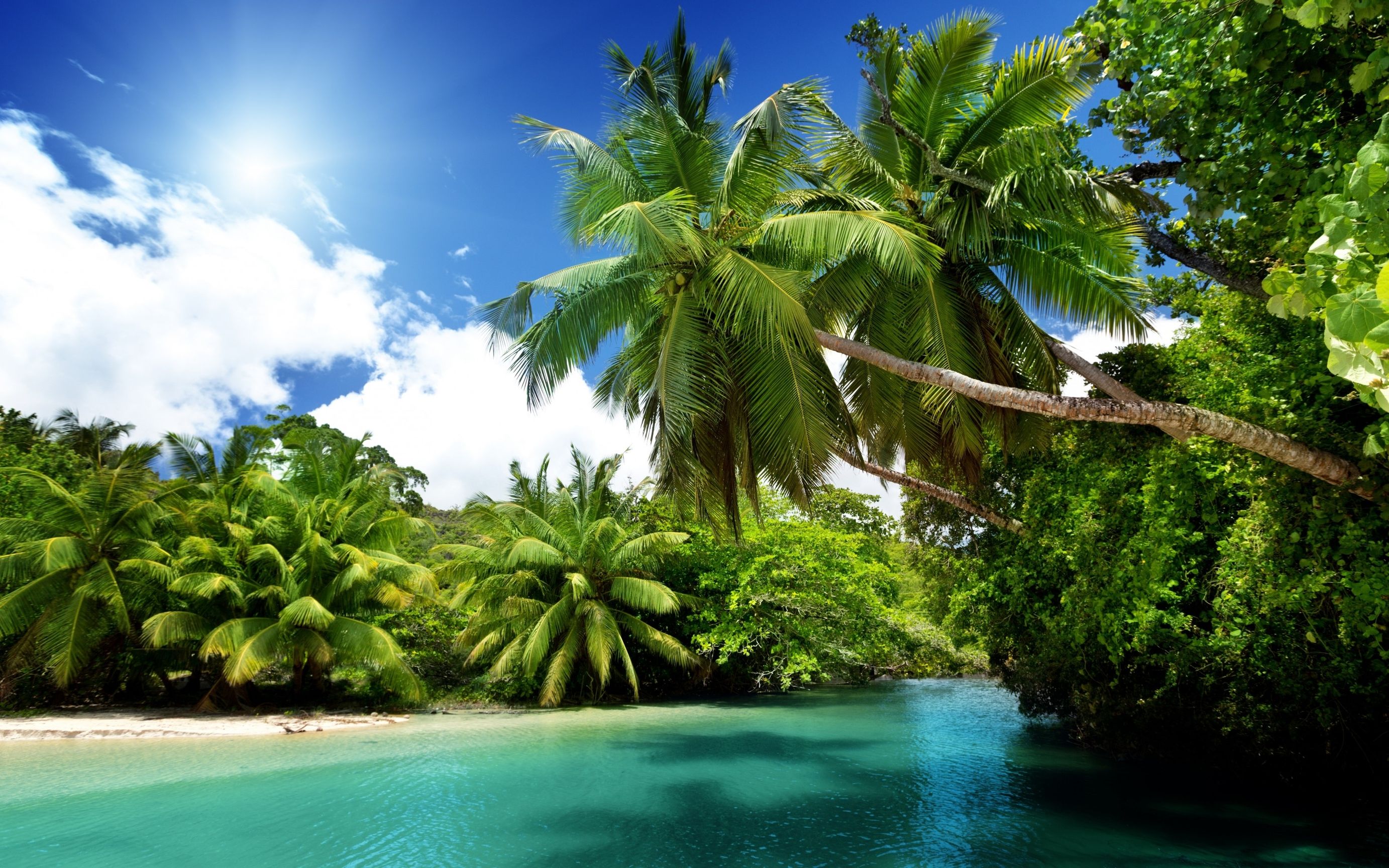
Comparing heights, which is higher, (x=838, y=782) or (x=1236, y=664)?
(x=1236, y=664)

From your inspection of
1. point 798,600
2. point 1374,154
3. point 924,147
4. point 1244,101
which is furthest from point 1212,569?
point 798,600

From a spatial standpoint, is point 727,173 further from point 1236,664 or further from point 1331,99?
point 1236,664

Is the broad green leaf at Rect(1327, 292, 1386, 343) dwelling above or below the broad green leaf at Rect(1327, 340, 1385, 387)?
above

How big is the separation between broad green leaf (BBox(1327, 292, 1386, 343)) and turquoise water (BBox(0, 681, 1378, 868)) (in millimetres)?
6747

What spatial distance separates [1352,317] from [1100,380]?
639 centimetres

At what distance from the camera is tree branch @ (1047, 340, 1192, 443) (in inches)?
261

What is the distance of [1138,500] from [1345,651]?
87.1 inches

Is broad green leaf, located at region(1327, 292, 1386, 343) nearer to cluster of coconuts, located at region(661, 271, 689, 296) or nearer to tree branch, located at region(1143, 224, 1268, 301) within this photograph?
tree branch, located at region(1143, 224, 1268, 301)

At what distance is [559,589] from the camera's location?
64.4ft

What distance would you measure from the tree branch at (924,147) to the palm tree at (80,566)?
16.2 metres

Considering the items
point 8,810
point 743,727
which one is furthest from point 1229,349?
point 8,810

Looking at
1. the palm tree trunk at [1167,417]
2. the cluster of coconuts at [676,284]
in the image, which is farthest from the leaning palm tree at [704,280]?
the palm tree trunk at [1167,417]

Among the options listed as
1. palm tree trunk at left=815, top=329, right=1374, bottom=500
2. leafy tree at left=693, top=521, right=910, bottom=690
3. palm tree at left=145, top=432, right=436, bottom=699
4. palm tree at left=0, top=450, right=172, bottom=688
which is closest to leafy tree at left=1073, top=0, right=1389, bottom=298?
palm tree trunk at left=815, top=329, right=1374, bottom=500

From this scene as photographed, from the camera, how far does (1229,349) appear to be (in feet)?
25.4
